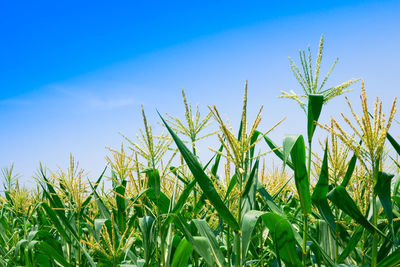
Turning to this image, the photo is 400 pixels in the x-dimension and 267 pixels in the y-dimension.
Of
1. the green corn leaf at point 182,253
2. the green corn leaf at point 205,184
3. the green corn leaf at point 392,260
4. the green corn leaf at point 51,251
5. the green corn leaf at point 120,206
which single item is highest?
the green corn leaf at point 205,184

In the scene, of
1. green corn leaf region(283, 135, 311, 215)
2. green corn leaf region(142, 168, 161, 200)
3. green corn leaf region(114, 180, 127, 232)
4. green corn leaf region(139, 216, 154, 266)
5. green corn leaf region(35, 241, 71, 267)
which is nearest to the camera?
green corn leaf region(283, 135, 311, 215)

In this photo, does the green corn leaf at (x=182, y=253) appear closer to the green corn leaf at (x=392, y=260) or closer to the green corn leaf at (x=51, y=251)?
the green corn leaf at (x=392, y=260)

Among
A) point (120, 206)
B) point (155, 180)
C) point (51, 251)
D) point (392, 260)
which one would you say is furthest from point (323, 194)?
point (51, 251)

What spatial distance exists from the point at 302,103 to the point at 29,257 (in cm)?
314

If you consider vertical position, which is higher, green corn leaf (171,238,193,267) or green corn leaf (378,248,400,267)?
green corn leaf (378,248,400,267)

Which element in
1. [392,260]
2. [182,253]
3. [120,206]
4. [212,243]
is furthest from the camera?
[120,206]

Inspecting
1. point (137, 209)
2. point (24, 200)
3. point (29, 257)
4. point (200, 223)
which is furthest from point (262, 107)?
point (24, 200)

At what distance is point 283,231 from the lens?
177cm

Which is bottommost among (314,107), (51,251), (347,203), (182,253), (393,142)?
(51,251)

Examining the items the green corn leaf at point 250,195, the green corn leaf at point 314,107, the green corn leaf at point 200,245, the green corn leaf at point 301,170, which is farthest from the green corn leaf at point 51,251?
the green corn leaf at point 314,107

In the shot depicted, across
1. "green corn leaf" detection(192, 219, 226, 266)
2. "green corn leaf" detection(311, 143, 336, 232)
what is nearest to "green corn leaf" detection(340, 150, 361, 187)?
"green corn leaf" detection(311, 143, 336, 232)

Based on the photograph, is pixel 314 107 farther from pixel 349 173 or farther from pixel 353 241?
pixel 353 241

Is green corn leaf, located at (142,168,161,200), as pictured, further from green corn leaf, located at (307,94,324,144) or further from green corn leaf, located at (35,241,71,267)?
green corn leaf, located at (35,241,71,267)

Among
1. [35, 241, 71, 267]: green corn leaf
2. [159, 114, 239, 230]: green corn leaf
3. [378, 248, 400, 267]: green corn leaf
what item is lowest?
[35, 241, 71, 267]: green corn leaf
